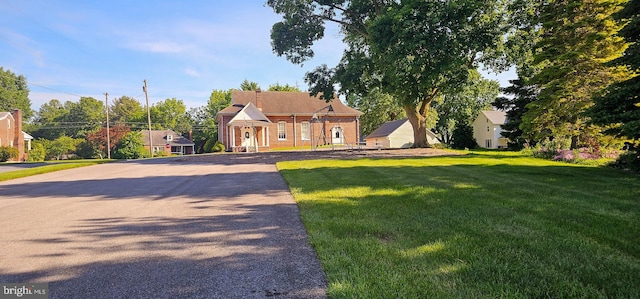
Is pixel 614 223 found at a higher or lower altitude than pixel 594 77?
lower

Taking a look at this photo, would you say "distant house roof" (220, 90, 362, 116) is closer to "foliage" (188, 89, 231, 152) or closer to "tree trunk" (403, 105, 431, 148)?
"tree trunk" (403, 105, 431, 148)

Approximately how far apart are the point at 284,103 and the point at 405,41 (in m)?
26.7

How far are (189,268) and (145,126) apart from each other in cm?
8543

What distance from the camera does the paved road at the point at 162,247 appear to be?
3.28 meters

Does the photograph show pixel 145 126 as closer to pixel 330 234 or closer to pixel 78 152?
pixel 78 152

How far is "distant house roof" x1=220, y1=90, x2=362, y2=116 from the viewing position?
41312mm

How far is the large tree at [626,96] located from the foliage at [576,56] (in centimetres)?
683

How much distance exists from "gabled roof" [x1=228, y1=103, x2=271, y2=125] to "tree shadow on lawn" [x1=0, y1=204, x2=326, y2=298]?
27.7m

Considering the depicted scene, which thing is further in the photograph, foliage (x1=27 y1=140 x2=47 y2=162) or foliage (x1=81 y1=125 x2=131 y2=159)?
foliage (x1=81 y1=125 x2=131 y2=159)

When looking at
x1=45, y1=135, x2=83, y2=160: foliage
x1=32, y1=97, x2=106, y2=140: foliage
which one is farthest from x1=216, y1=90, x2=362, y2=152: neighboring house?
x1=32, y1=97, x2=106, y2=140: foliage

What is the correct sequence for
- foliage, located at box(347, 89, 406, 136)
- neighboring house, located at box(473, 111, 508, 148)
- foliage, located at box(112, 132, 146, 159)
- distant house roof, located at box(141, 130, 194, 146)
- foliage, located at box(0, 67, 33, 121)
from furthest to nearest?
foliage, located at box(0, 67, 33, 121) < distant house roof, located at box(141, 130, 194, 146) < foliage, located at box(347, 89, 406, 136) < neighboring house, located at box(473, 111, 508, 148) < foliage, located at box(112, 132, 146, 159)

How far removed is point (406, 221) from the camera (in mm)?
5285

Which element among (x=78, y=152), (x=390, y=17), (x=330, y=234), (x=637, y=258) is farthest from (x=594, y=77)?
(x=78, y=152)

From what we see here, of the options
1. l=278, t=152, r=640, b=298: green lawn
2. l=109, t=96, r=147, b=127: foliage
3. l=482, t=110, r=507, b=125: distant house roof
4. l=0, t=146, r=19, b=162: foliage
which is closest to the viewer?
l=278, t=152, r=640, b=298: green lawn
